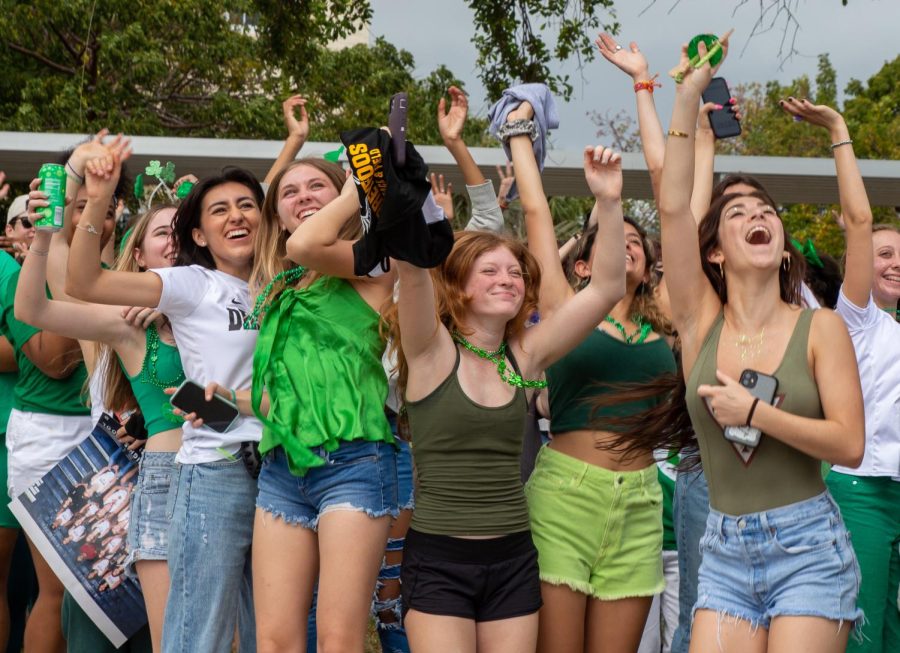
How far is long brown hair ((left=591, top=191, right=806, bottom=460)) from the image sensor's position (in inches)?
146

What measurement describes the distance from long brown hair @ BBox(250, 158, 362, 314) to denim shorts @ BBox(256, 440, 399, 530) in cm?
72

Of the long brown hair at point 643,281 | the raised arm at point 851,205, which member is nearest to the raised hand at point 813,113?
the raised arm at point 851,205

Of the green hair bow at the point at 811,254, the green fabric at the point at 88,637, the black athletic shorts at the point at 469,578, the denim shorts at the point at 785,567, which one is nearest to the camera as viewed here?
the denim shorts at the point at 785,567

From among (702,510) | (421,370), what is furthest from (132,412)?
(702,510)

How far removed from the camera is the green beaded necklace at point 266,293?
396 centimetres

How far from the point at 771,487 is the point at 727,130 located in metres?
1.43

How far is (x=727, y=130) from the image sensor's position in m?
4.09

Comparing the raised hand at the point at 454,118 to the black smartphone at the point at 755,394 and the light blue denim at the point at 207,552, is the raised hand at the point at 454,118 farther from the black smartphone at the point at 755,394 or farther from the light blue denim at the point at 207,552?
the black smartphone at the point at 755,394

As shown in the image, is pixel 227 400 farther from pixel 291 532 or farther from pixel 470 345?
pixel 470 345

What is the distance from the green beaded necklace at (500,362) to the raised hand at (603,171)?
2.11 feet

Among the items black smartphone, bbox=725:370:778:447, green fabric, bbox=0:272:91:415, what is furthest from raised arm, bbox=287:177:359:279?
green fabric, bbox=0:272:91:415

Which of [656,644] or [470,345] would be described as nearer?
[470,345]

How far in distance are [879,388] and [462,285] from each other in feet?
5.89

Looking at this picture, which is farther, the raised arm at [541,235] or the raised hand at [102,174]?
the raised arm at [541,235]
